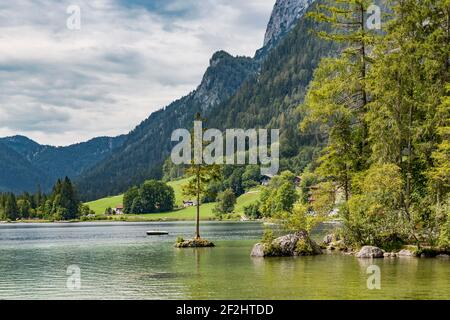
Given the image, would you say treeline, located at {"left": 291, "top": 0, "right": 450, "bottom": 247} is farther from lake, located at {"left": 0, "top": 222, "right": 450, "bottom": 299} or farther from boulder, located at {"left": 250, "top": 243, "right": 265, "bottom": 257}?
lake, located at {"left": 0, "top": 222, "right": 450, "bottom": 299}

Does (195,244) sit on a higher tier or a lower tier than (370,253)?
lower

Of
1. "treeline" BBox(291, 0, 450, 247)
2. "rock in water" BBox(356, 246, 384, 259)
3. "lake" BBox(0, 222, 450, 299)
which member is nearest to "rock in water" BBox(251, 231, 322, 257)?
"lake" BBox(0, 222, 450, 299)

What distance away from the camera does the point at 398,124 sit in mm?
54062

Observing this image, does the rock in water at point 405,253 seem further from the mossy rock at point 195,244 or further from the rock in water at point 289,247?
the mossy rock at point 195,244

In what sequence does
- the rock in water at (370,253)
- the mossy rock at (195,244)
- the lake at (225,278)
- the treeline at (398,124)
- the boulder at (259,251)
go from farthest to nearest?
the mossy rock at (195,244)
the boulder at (259,251)
the treeline at (398,124)
the rock in water at (370,253)
the lake at (225,278)

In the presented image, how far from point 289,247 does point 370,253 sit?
7.54m

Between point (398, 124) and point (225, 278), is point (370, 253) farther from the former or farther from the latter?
point (225, 278)

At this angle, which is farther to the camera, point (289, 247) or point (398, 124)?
point (289, 247)

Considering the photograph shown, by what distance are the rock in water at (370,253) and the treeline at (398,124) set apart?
2.05 m

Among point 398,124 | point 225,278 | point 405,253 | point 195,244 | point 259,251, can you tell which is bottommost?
point 195,244

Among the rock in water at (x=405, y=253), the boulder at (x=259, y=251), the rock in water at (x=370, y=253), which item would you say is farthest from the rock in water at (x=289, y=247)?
the rock in water at (x=405, y=253)

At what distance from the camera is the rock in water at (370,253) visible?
51.8 metres

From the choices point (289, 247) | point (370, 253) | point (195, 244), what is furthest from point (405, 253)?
point (195, 244)

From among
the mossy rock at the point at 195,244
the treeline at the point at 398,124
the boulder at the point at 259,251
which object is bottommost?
the mossy rock at the point at 195,244
